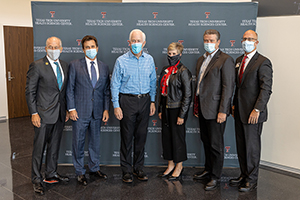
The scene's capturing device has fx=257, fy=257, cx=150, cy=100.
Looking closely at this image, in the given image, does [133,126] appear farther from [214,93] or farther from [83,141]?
[214,93]

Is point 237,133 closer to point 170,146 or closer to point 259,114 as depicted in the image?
point 259,114

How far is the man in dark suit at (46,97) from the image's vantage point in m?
2.92

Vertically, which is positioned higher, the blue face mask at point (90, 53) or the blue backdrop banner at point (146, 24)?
the blue backdrop banner at point (146, 24)

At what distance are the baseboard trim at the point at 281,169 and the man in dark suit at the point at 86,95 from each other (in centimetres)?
256

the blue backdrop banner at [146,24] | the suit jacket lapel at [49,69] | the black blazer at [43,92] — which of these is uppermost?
the blue backdrop banner at [146,24]

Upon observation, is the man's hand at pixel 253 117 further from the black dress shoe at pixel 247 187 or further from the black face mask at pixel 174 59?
the black face mask at pixel 174 59

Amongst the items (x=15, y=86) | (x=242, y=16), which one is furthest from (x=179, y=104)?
(x=15, y=86)

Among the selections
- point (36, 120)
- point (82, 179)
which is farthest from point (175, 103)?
point (36, 120)

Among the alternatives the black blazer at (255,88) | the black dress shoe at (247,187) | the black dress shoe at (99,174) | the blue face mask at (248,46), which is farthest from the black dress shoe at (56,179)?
the blue face mask at (248,46)

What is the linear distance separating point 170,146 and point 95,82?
1268 mm

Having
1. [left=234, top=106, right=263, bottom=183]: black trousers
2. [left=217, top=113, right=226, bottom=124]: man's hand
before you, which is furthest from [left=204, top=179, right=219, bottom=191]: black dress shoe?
[left=217, top=113, right=226, bottom=124]: man's hand

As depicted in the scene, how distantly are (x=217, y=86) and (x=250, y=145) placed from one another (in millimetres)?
806

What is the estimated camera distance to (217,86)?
117 inches

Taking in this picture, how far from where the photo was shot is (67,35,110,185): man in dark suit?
313 cm
